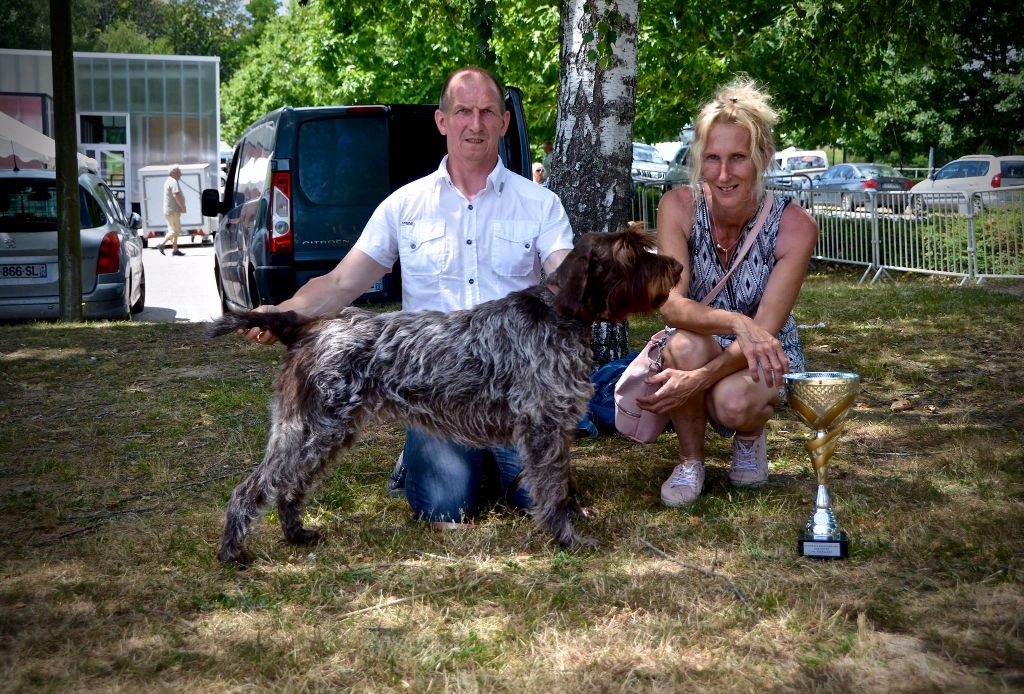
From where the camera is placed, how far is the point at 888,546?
13.1ft

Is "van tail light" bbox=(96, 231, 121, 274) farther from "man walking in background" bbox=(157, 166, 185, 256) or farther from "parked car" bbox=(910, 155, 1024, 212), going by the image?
"parked car" bbox=(910, 155, 1024, 212)

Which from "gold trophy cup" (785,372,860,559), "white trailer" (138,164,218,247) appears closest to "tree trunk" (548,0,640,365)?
"gold trophy cup" (785,372,860,559)

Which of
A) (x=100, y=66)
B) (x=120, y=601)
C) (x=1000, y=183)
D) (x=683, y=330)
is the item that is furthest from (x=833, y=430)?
(x=100, y=66)

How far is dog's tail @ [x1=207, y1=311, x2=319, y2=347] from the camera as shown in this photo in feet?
12.9

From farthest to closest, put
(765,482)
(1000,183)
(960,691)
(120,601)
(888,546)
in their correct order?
1. (1000,183)
2. (765,482)
3. (888,546)
4. (120,601)
5. (960,691)

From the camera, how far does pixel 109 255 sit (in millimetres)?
12102

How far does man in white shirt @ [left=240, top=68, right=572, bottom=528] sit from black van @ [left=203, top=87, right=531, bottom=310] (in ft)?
14.2

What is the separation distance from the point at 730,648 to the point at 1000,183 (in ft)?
96.7

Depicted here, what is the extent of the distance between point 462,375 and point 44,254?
9.38 metres

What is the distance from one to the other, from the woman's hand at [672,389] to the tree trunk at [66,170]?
882cm

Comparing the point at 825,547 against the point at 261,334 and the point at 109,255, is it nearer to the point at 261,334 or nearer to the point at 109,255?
the point at 261,334

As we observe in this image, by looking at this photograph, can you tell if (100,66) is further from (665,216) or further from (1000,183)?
(665,216)

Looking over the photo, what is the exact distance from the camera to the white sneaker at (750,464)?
485 centimetres

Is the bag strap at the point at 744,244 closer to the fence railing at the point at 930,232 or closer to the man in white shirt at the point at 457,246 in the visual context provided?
the man in white shirt at the point at 457,246
